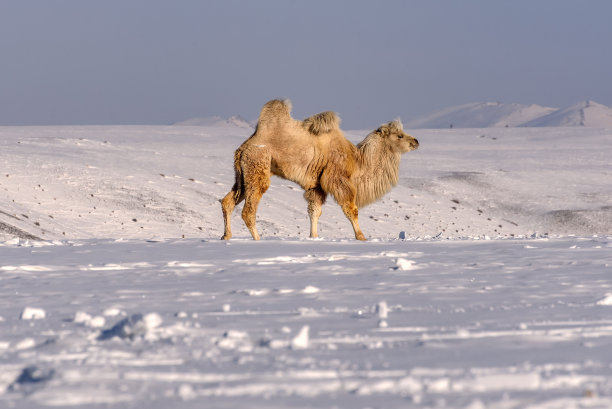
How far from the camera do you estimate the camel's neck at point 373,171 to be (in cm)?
1428

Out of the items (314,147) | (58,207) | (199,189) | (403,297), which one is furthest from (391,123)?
(199,189)

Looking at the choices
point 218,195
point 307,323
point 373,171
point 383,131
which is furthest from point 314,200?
point 218,195

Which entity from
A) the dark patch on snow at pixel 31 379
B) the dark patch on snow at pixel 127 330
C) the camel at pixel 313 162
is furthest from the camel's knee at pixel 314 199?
the dark patch on snow at pixel 31 379

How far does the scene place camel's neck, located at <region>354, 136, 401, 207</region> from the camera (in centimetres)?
A: 1428

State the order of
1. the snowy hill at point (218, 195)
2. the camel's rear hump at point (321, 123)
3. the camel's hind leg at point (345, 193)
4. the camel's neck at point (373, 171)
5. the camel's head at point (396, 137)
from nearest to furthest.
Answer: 1. the camel's rear hump at point (321, 123)
2. the camel's hind leg at point (345, 193)
3. the camel's neck at point (373, 171)
4. the camel's head at point (396, 137)
5. the snowy hill at point (218, 195)

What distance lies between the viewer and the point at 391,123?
14.8 meters

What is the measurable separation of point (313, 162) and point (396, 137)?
181cm

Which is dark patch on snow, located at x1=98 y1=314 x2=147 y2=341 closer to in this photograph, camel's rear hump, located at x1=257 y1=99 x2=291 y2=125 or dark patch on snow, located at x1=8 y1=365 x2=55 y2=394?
dark patch on snow, located at x1=8 y1=365 x2=55 y2=394

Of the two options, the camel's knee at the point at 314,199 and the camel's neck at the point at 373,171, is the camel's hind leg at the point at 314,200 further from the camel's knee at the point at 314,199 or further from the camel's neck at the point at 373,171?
the camel's neck at the point at 373,171

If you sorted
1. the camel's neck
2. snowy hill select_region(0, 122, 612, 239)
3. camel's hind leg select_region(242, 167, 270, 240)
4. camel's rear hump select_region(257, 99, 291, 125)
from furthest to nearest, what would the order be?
snowy hill select_region(0, 122, 612, 239), the camel's neck, camel's rear hump select_region(257, 99, 291, 125), camel's hind leg select_region(242, 167, 270, 240)

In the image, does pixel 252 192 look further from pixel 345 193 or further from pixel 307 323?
pixel 307 323

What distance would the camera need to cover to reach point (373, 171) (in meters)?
14.3

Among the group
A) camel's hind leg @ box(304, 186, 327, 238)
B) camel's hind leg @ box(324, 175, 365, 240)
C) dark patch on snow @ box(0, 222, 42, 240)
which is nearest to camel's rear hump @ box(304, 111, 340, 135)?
camel's hind leg @ box(324, 175, 365, 240)

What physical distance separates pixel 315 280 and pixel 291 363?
3.45 m
